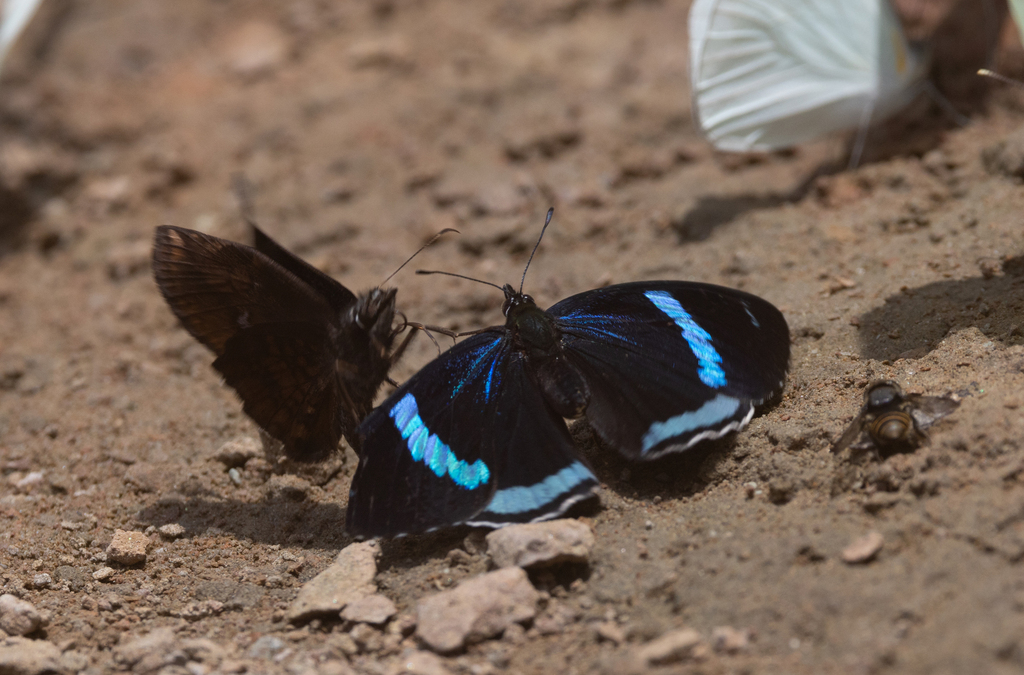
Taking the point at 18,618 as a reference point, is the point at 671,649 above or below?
below

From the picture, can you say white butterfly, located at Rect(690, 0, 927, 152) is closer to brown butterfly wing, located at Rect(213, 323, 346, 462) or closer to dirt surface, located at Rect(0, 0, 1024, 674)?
dirt surface, located at Rect(0, 0, 1024, 674)

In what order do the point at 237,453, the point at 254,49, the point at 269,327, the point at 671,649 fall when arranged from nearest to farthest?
the point at 671,649 → the point at 269,327 → the point at 237,453 → the point at 254,49

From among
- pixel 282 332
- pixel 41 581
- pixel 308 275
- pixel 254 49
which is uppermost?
pixel 254 49

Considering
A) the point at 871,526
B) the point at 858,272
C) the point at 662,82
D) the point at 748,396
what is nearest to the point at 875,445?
the point at 871,526

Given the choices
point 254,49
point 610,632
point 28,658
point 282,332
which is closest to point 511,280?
point 282,332

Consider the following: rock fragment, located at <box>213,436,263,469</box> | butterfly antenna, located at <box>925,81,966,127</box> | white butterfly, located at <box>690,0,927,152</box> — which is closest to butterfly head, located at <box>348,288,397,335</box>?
rock fragment, located at <box>213,436,263,469</box>

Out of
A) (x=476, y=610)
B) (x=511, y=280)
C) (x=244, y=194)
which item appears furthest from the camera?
(x=244, y=194)

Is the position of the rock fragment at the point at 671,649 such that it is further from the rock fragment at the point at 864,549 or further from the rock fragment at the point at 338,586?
the rock fragment at the point at 338,586

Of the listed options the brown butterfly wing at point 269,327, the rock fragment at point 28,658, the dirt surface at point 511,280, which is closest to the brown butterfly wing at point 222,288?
the brown butterfly wing at point 269,327

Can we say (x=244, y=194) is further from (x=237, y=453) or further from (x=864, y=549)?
(x=864, y=549)
